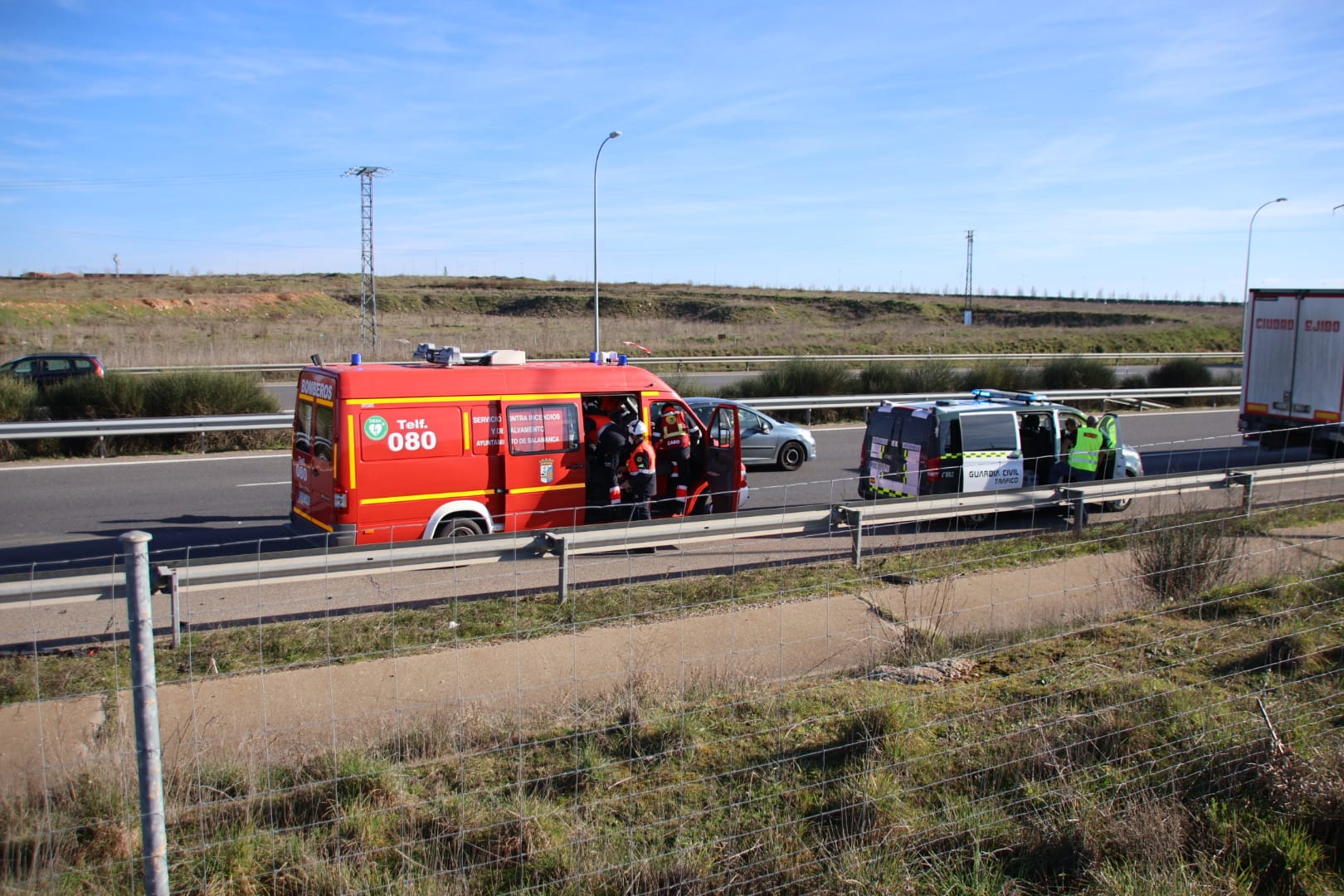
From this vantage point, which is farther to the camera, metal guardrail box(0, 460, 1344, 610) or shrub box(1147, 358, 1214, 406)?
shrub box(1147, 358, 1214, 406)

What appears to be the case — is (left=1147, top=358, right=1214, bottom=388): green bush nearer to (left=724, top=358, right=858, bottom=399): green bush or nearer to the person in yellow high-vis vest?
(left=724, top=358, right=858, bottom=399): green bush

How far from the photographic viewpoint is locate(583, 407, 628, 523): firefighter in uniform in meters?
10.8

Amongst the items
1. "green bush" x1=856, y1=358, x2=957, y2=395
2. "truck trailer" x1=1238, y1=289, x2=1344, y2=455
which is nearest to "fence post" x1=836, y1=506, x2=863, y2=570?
"truck trailer" x1=1238, y1=289, x2=1344, y2=455

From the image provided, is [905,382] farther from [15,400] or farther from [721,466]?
[15,400]

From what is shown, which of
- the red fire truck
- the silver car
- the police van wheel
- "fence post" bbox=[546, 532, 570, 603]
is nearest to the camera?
"fence post" bbox=[546, 532, 570, 603]

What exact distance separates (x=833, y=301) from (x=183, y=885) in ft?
332

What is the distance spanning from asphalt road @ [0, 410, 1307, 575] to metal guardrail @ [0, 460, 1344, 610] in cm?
68

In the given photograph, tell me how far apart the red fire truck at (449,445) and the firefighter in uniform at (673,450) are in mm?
326

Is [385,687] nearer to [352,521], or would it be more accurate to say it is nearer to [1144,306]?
[352,521]

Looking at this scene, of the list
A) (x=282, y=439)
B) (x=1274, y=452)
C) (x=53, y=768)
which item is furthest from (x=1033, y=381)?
(x=53, y=768)

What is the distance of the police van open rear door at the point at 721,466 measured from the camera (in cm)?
1128

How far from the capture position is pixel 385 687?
255 inches

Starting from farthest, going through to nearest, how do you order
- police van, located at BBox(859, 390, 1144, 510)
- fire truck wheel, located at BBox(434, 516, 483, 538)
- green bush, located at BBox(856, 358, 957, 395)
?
green bush, located at BBox(856, 358, 957, 395) → police van, located at BBox(859, 390, 1144, 510) → fire truck wheel, located at BBox(434, 516, 483, 538)

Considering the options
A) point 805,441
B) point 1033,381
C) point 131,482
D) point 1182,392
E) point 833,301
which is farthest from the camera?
point 833,301
